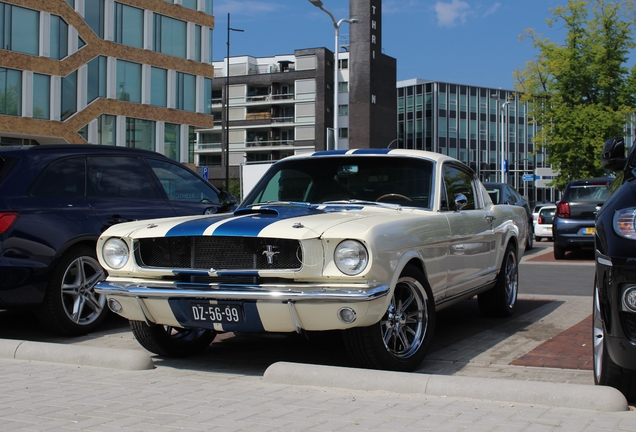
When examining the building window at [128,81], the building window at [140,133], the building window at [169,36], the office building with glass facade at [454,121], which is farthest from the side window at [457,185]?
the office building with glass facade at [454,121]

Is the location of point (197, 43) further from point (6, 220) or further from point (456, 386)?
point (456, 386)

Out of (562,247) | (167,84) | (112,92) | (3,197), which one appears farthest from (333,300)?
(167,84)

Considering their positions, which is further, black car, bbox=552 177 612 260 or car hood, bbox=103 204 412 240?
black car, bbox=552 177 612 260

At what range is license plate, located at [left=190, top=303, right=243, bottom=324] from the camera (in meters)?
5.31

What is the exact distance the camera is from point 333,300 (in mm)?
5039

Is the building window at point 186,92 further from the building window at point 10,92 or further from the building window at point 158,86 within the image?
the building window at point 10,92

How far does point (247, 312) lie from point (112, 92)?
4174 cm

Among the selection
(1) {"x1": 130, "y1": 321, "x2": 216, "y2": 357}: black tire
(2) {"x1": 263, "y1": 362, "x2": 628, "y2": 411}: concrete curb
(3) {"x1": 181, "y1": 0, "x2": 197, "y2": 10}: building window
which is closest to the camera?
(2) {"x1": 263, "y1": 362, "x2": 628, "y2": 411}: concrete curb

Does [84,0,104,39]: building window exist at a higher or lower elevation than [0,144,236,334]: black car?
higher

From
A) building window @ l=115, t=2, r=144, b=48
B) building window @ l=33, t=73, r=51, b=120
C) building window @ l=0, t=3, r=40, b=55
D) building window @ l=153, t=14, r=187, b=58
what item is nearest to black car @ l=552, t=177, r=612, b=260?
building window @ l=0, t=3, r=40, b=55

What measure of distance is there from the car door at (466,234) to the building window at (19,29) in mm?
34694

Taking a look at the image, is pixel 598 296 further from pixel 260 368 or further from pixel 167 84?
pixel 167 84

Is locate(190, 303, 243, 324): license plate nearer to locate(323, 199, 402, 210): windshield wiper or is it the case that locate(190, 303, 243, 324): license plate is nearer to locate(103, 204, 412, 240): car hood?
locate(103, 204, 412, 240): car hood

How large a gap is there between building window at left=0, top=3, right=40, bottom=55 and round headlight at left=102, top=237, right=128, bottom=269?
3512cm
